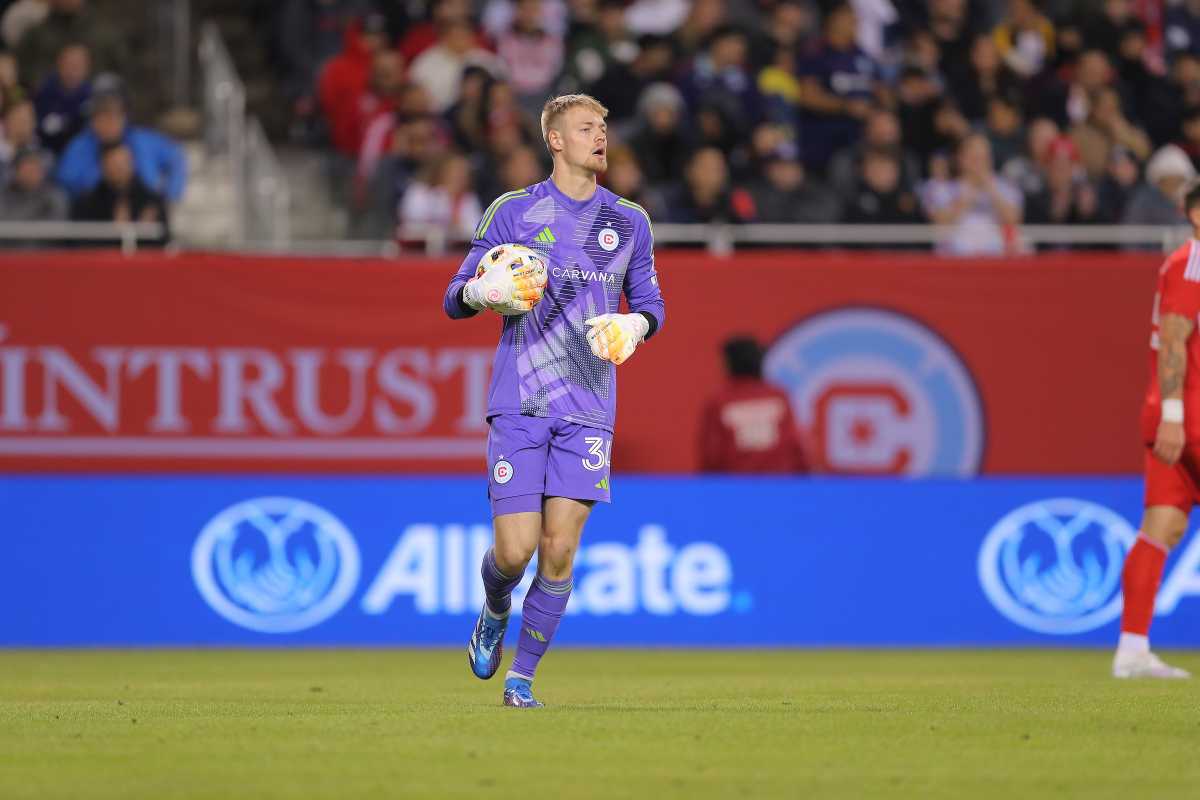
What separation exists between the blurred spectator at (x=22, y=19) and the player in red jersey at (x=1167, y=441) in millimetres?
12090

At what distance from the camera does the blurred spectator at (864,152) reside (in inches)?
690

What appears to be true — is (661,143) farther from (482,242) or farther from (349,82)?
(482,242)

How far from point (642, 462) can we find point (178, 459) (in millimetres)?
3941

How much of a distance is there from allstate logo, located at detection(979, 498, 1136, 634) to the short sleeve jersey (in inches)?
164

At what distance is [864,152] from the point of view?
17609 mm

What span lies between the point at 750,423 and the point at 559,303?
23.9ft

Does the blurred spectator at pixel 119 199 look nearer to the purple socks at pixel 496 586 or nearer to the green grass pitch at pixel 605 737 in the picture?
the green grass pitch at pixel 605 737

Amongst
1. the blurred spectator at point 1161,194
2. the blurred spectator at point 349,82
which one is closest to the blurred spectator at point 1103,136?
the blurred spectator at point 1161,194

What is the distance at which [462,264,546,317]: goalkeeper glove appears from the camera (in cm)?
774

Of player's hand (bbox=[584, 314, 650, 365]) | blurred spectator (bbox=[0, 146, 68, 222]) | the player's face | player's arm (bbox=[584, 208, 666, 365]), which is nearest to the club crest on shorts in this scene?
player's arm (bbox=[584, 208, 666, 365])

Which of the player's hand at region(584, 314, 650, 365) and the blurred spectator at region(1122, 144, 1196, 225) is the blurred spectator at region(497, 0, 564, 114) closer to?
the blurred spectator at region(1122, 144, 1196, 225)

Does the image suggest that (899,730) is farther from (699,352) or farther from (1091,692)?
(699,352)

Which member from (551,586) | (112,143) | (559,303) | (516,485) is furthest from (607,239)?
(112,143)

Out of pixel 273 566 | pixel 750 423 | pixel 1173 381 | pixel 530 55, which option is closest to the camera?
pixel 1173 381
